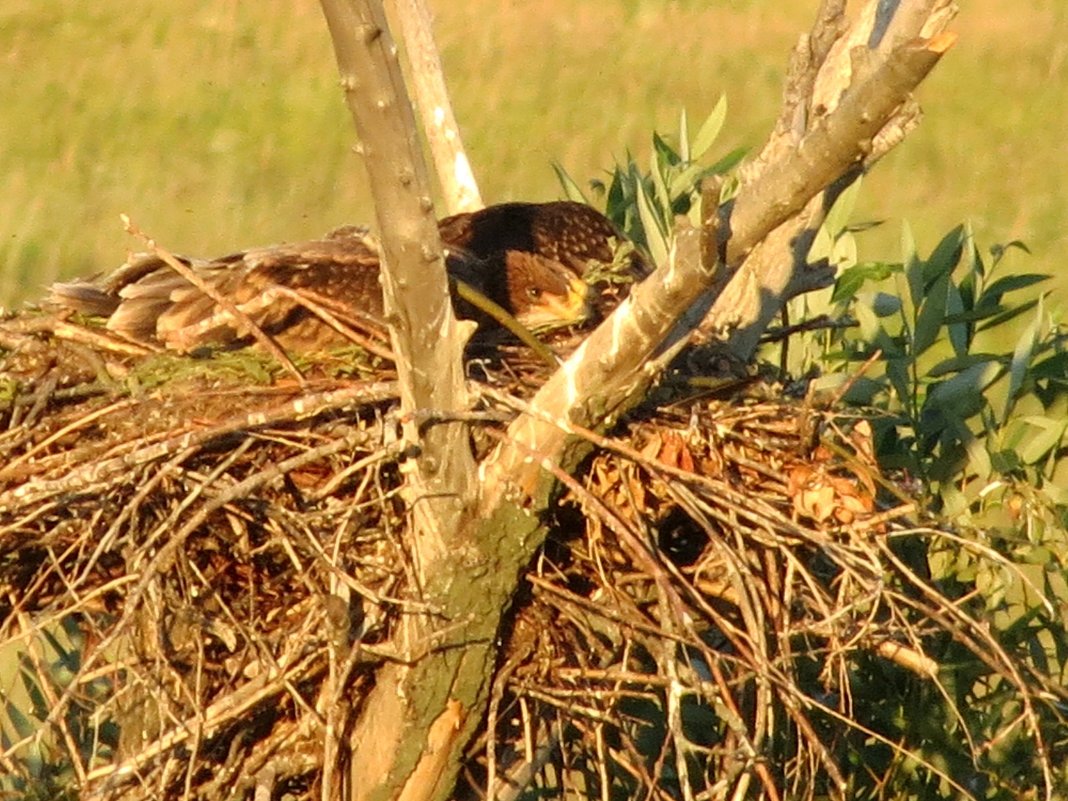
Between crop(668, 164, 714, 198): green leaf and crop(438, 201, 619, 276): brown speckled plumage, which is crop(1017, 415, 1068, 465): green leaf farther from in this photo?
crop(438, 201, 619, 276): brown speckled plumage

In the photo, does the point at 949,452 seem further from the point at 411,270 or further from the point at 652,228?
the point at 411,270

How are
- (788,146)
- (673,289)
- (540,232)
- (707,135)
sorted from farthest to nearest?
(707,135), (540,232), (788,146), (673,289)

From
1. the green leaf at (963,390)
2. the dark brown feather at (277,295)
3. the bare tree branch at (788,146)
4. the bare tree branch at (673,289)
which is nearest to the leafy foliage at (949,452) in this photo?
the green leaf at (963,390)

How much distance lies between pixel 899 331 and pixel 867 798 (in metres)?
1.15

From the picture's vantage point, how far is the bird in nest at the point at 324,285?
155 inches

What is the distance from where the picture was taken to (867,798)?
16.6 ft

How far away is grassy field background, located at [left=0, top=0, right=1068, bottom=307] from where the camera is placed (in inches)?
489

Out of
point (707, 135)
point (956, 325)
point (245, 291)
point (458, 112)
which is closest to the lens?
point (245, 291)

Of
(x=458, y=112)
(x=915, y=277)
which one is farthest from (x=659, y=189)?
(x=458, y=112)

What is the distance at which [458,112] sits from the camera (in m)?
14.1

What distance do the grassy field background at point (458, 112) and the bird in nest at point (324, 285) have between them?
6425 mm

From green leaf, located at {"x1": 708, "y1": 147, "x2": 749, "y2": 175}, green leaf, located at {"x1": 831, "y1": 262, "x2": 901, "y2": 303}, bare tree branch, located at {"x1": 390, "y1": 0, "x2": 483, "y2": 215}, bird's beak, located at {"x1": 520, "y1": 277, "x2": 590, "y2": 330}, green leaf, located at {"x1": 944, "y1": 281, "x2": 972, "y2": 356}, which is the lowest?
green leaf, located at {"x1": 944, "y1": 281, "x2": 972, "y2": 356}

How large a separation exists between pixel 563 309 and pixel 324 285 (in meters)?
0.56

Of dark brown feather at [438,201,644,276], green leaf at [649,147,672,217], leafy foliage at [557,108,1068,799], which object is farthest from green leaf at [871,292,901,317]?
dark brown feather at [438,201,644,276]
